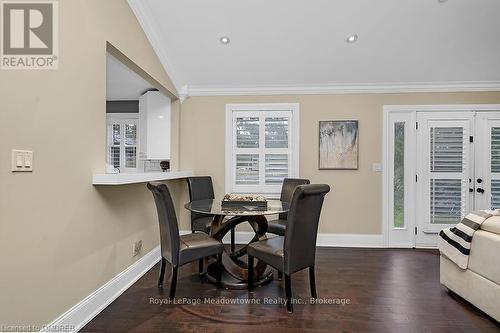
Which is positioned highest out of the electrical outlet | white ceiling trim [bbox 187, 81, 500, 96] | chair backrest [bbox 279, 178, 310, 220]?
white ceiling trim [bbox 187, 81, 500, 96]

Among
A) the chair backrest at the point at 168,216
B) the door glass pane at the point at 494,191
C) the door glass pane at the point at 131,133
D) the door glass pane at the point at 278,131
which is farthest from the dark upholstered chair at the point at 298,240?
the door glass pane at the point at 131,133

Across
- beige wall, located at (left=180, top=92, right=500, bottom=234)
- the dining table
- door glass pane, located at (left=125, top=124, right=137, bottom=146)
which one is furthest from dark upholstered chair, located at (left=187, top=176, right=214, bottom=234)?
door glass pane, located at (left=125, top=124, right=137, bottom=146)

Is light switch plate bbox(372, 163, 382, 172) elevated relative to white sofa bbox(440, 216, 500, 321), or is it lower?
elevated

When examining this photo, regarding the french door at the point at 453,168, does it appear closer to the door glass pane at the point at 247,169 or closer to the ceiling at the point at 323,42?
the ceiling at the point at 323,42

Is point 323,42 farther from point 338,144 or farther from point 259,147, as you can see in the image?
point 259,147

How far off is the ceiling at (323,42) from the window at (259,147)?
1.35ft

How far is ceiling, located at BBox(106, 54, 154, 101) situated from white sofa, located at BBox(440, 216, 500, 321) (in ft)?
14.2

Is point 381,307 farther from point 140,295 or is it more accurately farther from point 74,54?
point 74,54

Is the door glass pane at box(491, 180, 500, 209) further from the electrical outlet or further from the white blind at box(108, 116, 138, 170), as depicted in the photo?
the white blind at box(108, 116, 138, 170)

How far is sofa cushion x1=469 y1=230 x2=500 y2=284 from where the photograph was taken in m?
2.04

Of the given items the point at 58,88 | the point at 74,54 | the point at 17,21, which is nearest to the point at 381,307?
the point at 58,88

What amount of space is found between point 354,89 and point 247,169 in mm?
2015

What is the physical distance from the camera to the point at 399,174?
13.1ft

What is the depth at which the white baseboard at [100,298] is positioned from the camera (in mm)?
1871
